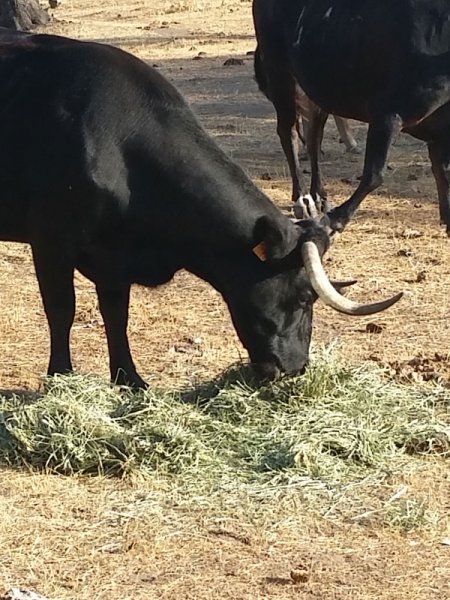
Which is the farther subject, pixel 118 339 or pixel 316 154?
pixel 316 154

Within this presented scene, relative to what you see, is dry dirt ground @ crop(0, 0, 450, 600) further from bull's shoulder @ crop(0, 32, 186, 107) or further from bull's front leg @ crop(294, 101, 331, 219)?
bull's shoulder @ crop(0, 32, 186, 107)

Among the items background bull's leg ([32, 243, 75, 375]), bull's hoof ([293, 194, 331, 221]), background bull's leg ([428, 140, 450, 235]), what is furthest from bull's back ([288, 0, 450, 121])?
background bull's leg ([32, 243, 75, 375])

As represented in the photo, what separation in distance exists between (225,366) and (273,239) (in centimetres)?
138

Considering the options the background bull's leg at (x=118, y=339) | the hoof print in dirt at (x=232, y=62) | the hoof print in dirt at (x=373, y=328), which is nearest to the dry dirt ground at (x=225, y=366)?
the hoof print in dirt at (x=373, y=328)

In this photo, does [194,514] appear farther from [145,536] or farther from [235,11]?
[235,11]

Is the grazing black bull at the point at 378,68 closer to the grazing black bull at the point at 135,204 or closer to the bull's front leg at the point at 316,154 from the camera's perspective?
the bull's front leg at the point at 316,154

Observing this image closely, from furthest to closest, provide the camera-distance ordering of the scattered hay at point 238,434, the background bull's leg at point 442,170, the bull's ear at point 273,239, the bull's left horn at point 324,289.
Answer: the background bull's leg at point 442,170, the bull's ear at point 273,239, the bull's left horn at point 324,289, the scattered hay at point 238,434

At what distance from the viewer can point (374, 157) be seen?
1065cm

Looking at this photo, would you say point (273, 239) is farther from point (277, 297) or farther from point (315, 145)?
point (315, 145)

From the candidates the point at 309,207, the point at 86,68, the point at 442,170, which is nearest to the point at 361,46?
→ the point at 442,170

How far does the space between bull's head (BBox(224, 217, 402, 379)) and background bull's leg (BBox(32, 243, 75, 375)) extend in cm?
89

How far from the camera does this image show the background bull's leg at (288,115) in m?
12.4

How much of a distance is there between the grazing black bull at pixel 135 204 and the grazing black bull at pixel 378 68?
9.29 ft

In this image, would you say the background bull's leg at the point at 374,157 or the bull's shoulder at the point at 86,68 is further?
the background bull's leg at the point at 374,157
